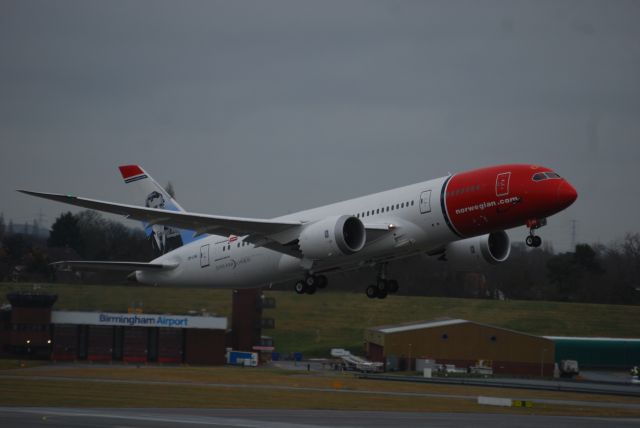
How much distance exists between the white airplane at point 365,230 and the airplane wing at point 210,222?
0.17ft

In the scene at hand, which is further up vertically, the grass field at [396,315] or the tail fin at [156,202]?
the tail fin at [156,202]

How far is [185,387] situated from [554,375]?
123ft

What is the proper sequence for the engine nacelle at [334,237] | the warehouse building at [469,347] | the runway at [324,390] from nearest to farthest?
the engine nacelle at [334,237], the runway at [324,390], the warehouse building at [469,347]

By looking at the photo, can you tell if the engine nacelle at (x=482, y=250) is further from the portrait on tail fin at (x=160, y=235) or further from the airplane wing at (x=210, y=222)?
the portrait on tail fin at (x=160, y=235)

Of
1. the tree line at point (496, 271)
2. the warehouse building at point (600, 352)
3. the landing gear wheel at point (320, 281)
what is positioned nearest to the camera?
the landing gear wheel at point (320, 281)

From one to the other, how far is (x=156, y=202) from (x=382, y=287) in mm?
17581

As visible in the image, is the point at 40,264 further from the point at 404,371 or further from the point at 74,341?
the point at 404,371

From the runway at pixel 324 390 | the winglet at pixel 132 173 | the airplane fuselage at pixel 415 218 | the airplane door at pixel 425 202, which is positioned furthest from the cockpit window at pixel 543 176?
the winglet at pixel 132 173

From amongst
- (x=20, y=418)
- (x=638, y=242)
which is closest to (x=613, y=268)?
(x=638, y=242)

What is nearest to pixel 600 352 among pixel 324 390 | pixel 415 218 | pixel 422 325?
pixel 422 325

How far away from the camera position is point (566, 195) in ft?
151

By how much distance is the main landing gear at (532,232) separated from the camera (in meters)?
46.8

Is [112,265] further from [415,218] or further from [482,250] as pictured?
[482,250]

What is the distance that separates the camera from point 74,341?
85.9 m
